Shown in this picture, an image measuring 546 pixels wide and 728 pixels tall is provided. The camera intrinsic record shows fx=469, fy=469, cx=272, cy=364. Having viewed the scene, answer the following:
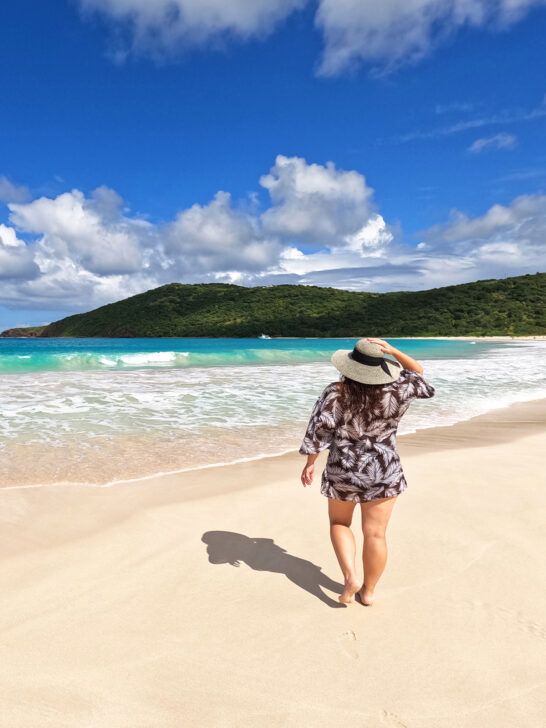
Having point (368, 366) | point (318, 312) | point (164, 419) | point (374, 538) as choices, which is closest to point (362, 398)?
point (368, 366)

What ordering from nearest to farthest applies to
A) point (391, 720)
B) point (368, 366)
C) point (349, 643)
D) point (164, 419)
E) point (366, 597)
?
point (391, 720) < point (349, 643) < point (368, 366) < point (366, 597) < point (164, 419)

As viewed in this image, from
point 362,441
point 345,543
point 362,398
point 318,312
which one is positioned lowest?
point 345,543

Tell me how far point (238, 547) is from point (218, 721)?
72.6 inches

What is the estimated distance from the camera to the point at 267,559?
3.94 metres

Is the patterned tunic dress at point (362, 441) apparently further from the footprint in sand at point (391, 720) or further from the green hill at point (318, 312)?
the green hill at point (318, 312)

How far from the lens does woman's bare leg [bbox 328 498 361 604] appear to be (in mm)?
3252

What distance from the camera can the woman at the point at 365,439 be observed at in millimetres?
3105

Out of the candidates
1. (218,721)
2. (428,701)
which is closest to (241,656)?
(218,721)

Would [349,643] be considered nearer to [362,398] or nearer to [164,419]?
[362,398]

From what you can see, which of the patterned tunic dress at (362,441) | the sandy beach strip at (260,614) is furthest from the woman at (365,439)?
the sandy beach strip at (260,614)

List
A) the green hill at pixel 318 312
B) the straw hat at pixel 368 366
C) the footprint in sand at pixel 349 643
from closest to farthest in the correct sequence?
the footprint in sand at pixel 349 643 < the straw hat at pixel 368 366 < the green hill at pixel 318 312

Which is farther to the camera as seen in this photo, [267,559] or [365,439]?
[267,559]

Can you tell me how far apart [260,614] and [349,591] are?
2.07 feet

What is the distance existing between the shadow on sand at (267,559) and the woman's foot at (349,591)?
0.18 ft
